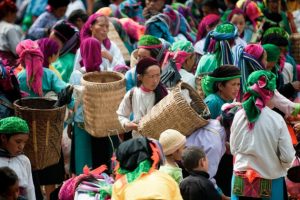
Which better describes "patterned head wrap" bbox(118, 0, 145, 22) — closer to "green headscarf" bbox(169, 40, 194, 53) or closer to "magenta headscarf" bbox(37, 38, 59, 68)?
"green headscarf" bbox(169, 40, 194, 53)

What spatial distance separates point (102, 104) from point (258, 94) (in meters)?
2.12

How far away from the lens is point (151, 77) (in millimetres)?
9594

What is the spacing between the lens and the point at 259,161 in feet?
28.1

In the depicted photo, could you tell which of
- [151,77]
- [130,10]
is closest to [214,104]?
[151,77]

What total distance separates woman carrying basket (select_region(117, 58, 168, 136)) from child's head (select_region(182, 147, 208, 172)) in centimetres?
137

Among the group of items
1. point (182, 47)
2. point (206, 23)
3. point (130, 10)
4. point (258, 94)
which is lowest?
point (130, 10)

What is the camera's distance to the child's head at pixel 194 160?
8.16 m

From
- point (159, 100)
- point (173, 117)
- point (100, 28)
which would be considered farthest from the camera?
point (100, 28)

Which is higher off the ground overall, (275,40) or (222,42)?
(222,42)

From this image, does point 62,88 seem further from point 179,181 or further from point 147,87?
point 179,181

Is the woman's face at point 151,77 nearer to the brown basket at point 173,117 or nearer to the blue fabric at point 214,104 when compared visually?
the brown basket at point 173,117

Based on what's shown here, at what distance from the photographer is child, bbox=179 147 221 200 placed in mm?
A: 7891

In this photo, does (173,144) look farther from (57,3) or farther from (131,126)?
(57,3)

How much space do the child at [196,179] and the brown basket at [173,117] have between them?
76 cm
